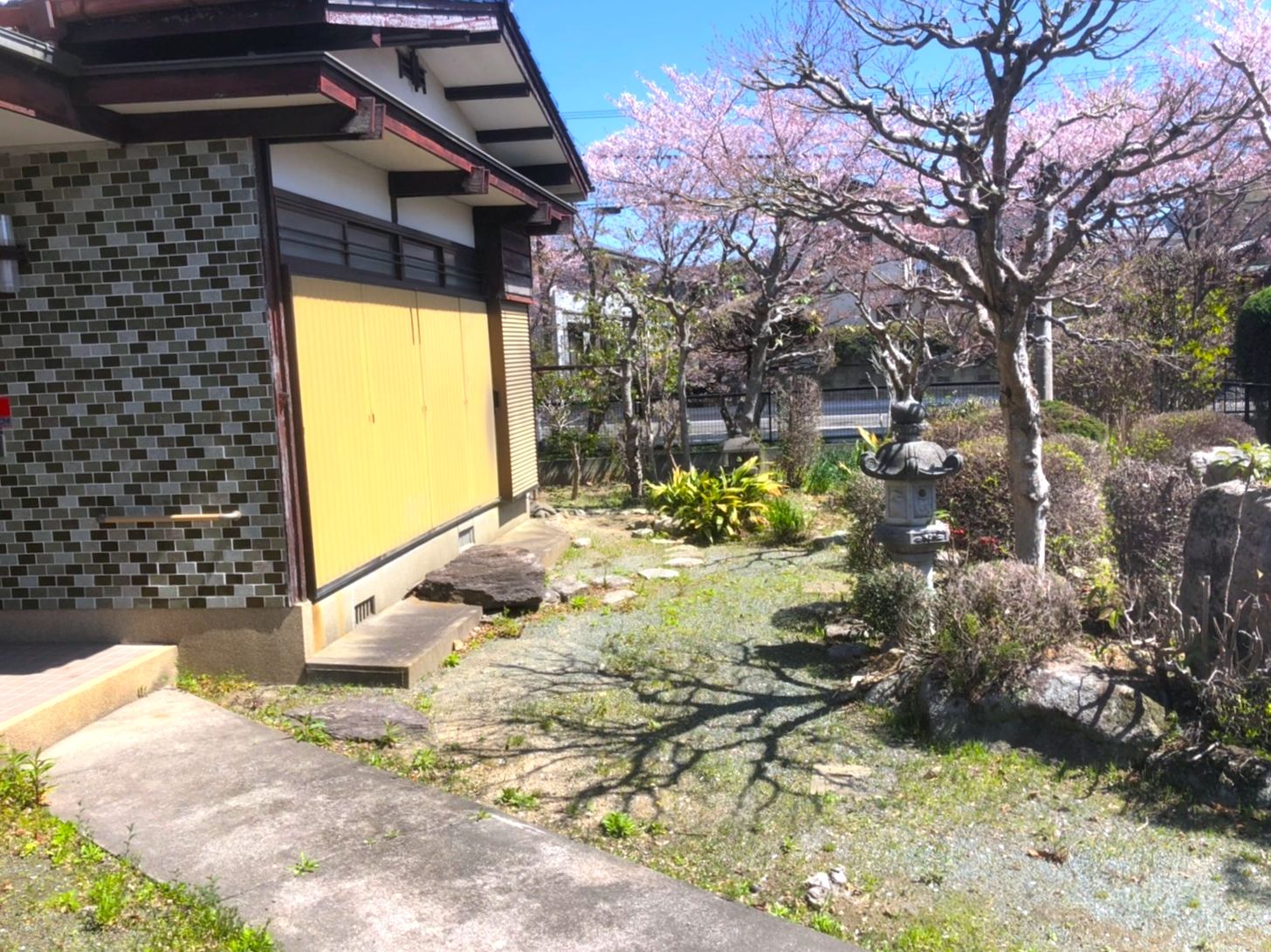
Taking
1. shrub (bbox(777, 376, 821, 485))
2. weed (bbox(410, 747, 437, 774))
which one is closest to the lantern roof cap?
weed (bbox(410, 747, 437, 774))

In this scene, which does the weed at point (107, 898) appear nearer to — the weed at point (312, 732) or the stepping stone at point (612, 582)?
the weed at point (312, 732)

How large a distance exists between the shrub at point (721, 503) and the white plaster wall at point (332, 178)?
506 centimetres

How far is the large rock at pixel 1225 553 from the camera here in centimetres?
518

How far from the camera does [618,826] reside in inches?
177

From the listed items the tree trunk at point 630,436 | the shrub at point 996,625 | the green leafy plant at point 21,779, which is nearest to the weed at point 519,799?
the green leafy plant at point 21,779

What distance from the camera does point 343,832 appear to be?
4207 millimetres

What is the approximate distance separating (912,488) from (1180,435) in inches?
249

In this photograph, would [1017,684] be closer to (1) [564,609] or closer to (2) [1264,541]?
(2) [1264,541]

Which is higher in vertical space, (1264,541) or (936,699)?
(1264,541)

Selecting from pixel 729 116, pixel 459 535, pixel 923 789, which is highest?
pixel 729 116

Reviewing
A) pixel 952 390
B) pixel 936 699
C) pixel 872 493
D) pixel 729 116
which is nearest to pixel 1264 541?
pixel 936 699

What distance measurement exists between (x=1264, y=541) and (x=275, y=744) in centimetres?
500

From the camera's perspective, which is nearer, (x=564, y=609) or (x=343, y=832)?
(x=343, y=832)

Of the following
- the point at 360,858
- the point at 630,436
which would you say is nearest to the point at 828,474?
the point at 630,436
